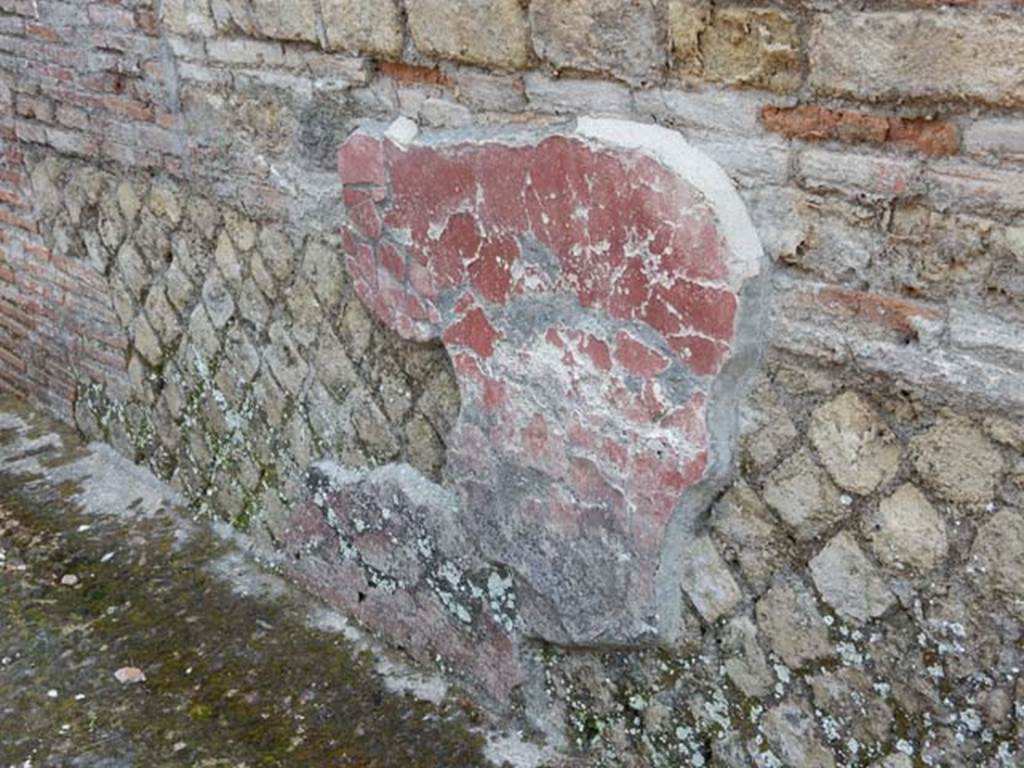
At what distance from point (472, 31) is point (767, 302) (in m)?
0.78

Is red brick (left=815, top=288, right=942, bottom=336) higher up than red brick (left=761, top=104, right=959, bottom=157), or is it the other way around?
red brick (left=761, top=104, right=959, bottom=157)

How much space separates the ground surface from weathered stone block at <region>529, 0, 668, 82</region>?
4.80 ft

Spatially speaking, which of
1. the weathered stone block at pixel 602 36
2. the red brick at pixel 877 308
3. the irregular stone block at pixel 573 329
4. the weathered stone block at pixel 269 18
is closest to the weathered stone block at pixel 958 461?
the red brick at pixel 877 308

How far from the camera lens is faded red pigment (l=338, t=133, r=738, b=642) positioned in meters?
2.11

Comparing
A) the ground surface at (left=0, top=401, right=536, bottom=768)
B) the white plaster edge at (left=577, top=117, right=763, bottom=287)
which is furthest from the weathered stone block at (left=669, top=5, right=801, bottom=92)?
the ground surface at (left=0, top=401, right=536, bottom=768)

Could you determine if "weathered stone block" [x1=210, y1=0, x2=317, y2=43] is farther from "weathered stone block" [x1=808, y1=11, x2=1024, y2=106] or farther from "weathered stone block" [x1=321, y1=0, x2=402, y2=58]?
"weathered stone block" [x1=808, y1=11, x2=1024, y2=106]

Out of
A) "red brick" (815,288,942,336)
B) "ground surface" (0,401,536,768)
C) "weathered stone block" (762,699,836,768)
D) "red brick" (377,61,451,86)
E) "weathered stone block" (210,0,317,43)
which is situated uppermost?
"weathered stone block" (210,0,317,43)

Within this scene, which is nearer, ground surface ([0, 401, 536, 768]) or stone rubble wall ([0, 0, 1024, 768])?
stone rubble wall ([0, 0, 1024, 768])

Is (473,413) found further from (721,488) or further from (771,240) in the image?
(771,240)

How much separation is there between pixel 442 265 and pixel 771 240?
78 cm

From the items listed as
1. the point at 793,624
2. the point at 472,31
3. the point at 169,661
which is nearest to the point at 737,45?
the point at 472,31

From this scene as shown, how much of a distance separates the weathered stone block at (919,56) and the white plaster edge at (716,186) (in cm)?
23

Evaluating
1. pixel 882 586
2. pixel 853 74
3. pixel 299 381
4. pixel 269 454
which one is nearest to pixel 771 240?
pixel 853 74

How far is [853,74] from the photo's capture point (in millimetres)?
1808
